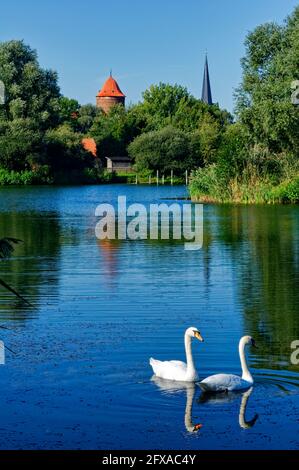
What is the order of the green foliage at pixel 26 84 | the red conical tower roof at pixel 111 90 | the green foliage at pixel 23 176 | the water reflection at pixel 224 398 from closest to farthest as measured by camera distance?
the water reflection at pixel 224 398
the green foliage at pixel 26 84
the green foliage at pixel 23 176
the red conical tower roof at pixel 111 90

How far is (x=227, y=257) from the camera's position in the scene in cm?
2320

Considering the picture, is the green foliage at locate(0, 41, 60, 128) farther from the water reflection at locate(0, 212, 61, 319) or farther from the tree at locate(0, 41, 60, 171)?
the water reflection at locate(0, 212, 61, 319)

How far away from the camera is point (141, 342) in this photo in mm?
13141

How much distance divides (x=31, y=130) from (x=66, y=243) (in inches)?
1984

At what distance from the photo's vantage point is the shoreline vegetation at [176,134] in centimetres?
4494

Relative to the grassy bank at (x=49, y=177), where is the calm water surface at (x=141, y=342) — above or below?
below

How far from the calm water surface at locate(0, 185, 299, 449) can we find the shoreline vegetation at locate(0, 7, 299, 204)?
19.4 meters

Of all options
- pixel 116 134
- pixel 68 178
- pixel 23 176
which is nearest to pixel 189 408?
pixel 23 176


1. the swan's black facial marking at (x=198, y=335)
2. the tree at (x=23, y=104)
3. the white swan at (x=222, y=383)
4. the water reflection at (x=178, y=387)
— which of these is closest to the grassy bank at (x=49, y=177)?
the tree at (x=23, y=104)

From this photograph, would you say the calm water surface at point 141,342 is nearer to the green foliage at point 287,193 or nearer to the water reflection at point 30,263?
the water reflection at point 30,263

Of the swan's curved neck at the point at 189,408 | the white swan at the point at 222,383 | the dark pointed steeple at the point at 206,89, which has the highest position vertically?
the dark pointed steeple at the point at 206,89

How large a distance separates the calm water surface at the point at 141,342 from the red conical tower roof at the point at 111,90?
148 meters

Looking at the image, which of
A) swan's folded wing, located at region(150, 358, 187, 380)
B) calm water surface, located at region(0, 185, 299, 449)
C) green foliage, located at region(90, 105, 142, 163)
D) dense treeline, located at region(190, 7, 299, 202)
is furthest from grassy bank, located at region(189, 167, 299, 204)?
green foliage, located at region(90, 105, 142, 163)

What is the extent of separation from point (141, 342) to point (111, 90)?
16263 centimetres
